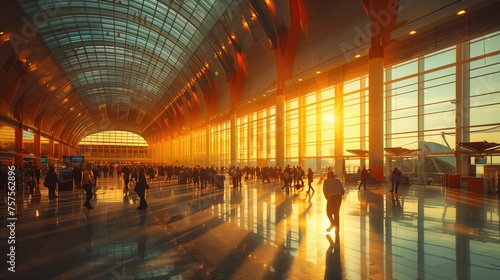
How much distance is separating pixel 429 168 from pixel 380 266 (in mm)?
20731

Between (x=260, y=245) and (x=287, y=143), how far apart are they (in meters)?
30.7

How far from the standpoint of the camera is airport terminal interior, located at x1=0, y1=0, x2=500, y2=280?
5.86m

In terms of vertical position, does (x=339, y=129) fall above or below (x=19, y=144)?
above

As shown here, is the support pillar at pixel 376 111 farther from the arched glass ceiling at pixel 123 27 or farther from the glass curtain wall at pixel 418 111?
the arched glass ceiling at pixel 123 27

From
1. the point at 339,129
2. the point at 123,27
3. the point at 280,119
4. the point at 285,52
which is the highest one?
the point at 123,27

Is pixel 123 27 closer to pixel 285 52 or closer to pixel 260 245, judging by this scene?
pixel 285 52

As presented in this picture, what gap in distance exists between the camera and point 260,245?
656 cm

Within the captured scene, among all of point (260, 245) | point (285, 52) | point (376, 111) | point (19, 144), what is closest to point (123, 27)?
point (19, 144)

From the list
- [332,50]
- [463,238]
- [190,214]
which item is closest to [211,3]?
[332,50]

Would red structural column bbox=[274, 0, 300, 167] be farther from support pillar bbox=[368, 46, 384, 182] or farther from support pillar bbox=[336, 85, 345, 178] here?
support pillar bbox=[368, 46, 384, 182]

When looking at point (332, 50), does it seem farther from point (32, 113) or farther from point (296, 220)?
point (32, 113)

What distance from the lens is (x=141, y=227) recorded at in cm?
874

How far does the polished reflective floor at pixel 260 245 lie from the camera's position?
4969mm

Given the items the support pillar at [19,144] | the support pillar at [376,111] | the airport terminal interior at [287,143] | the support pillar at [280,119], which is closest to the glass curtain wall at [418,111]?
the airport terminal interior at [287,143]
